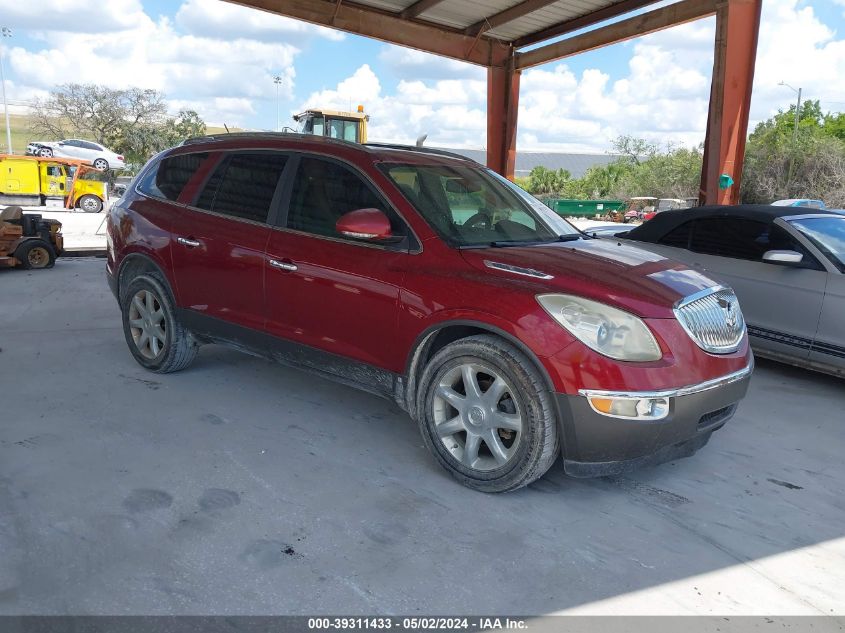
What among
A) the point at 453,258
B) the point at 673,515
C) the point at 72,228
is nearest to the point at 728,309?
the point at 673,515

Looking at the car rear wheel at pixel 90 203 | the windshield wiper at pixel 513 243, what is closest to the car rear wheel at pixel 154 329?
the windshield wiper at pixel 513 243

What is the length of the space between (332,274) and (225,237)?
1034 mm

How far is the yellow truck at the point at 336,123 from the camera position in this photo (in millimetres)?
16609

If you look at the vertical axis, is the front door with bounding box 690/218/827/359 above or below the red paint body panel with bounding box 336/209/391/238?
below

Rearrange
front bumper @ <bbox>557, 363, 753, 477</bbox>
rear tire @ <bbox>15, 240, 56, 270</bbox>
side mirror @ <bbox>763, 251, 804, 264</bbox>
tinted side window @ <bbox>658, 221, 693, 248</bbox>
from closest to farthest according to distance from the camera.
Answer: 1. front bumper @ <bbox>557, 363, 753, 477</bbox>
2. side mirror @ <bbox>763, 251, 804, 264</bbox>
3. tinted side window @ <bbox>658, 221, 693, 248</bbox>
4. rear tire @ <bbox>15, 240, 56, 270</bbox>

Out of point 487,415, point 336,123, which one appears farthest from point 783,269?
point 336,123

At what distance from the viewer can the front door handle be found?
419 centimetres

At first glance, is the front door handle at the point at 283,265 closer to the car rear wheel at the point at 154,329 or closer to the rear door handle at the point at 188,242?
the rear door handle at the point at 188,242

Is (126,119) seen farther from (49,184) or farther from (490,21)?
(490,21)

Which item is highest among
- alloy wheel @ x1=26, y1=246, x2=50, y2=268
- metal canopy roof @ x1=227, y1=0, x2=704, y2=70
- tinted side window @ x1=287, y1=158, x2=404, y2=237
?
metal canopy roof @ x1=227, y1=0, x2=704, y2=70

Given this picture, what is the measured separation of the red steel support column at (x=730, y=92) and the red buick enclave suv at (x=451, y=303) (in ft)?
21.8

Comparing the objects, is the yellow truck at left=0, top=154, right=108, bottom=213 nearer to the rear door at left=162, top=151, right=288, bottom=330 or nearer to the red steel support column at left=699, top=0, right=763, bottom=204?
the red steel support column at left=699, top=0, right=763, bottom=204

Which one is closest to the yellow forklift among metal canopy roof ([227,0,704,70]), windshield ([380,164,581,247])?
metal canopy roof ([227,0,704,70])

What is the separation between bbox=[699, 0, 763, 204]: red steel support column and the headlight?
26.4ft
